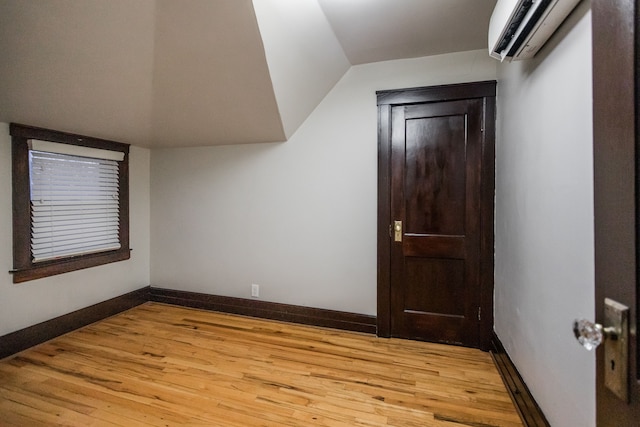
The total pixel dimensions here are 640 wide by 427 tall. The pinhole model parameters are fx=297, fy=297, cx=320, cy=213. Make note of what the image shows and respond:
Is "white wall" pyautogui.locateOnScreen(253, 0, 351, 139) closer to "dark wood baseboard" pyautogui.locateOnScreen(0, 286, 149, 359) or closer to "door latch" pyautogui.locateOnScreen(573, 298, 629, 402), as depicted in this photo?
"door latch" pyautogui.locateOnScreen(573, 298, 629, 402)

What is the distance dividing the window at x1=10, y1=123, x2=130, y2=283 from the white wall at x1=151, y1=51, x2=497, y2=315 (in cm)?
45

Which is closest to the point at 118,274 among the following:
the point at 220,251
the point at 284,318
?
the point at 220,251

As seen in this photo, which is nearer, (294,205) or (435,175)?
(435,175)

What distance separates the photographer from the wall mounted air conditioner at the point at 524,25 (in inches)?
46.8

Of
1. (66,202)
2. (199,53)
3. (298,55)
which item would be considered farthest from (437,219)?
(66,202)

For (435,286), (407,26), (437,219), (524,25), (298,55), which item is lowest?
(435,286)

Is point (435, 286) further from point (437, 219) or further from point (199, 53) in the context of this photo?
point (199, 53)

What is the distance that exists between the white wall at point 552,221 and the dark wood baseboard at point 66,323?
3.63 m

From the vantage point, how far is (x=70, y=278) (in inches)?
110

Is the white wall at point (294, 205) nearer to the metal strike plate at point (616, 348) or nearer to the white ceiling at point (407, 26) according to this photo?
the white ceiling at point (407, 26)

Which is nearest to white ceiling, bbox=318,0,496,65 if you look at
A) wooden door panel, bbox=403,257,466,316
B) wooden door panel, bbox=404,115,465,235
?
wooden door panel, bbox=404,115,465,235

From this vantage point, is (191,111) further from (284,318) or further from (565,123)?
(565,123)

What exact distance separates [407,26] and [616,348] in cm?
222

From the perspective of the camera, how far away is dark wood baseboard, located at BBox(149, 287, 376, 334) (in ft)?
9.05
